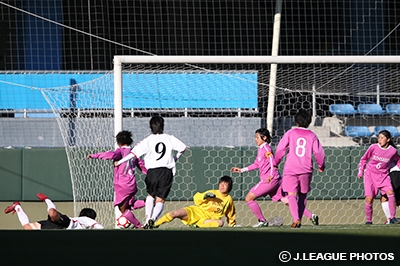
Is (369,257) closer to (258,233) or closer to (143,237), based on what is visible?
(258,233)

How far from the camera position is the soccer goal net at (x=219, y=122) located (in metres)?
11.7

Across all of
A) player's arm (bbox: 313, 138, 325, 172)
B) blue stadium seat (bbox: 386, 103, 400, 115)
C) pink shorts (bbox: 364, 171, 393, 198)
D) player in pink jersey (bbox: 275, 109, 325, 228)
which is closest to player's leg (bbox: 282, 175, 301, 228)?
player in pink jersey (bbox: 275, 109, 325, 228)

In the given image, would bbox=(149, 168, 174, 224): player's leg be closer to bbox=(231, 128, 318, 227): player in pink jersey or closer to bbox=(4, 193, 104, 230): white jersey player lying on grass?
bbox=(4, 193, 104, 230): white jersey player lying on grass

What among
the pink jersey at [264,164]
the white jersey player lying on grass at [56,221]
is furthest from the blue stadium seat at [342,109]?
the white jersey player lying on grass at [56,221]

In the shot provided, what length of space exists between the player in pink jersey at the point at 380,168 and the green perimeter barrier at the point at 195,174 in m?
2.48

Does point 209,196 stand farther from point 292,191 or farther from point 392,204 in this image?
point 392,204

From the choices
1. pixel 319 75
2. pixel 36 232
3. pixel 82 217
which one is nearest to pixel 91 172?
pixel 82 217

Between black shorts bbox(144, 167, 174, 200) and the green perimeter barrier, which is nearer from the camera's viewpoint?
black shorts bbox(144, 167, 174, 200)

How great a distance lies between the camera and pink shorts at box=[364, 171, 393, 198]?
10.0m

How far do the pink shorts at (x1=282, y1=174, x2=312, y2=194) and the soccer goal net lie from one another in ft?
11.2

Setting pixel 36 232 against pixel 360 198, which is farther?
pixel 360 198

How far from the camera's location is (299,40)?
1772 cm

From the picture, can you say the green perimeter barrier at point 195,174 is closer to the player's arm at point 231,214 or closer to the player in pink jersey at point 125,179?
the player in pink jersey at point 125,179

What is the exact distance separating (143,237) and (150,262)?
66 cm
